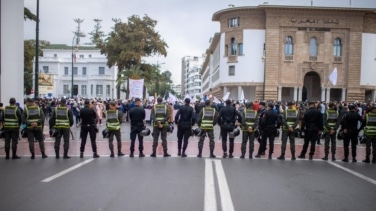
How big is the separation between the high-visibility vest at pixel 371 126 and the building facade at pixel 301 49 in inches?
1516

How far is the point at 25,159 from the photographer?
1212 centimetres

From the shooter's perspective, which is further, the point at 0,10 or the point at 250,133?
the point at 0,10

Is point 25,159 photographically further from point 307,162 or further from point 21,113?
point 307,162

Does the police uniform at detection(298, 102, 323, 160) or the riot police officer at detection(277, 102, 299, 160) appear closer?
the riot police officer at detection(277, 102, 299, 160)

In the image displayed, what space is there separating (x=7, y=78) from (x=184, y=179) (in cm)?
1070

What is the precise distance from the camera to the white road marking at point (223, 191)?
677cm

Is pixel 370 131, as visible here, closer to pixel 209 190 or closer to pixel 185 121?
pixel 185 121

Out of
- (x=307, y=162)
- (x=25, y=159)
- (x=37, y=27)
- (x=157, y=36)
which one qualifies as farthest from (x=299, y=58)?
(x=25, y=159)

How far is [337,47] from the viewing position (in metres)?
52.3

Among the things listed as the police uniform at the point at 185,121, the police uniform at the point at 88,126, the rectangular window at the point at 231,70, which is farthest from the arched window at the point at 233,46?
the police uniform at the point at 88,126

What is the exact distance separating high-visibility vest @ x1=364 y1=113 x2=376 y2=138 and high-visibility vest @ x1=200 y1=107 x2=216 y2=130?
4.97m

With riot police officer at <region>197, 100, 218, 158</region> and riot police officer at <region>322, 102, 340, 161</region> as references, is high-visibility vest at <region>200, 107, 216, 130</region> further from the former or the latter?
riot police officer at <region>322, 102, 340, 161</region>

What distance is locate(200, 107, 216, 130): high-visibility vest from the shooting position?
1315 cm

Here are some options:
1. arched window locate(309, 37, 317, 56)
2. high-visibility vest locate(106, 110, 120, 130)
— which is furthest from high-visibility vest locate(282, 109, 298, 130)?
arched window locate(309, 37, 317, 56)
